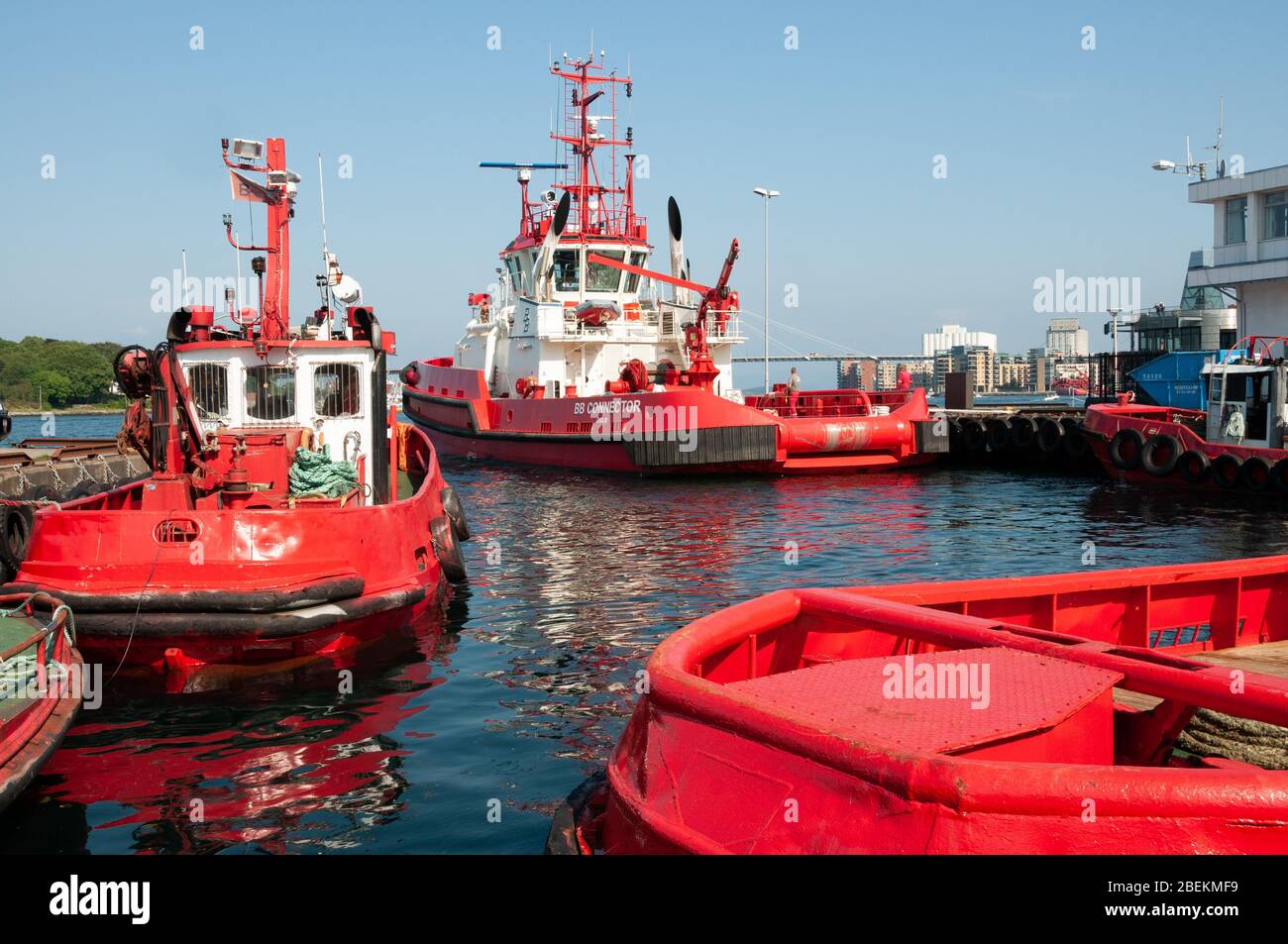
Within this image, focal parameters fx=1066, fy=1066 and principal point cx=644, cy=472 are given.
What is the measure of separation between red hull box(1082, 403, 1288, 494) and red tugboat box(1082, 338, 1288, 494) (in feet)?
0.06

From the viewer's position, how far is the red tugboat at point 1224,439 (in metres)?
20.7

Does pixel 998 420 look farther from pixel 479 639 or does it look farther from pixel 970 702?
pixel 970 702

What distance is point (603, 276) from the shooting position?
1243 inches

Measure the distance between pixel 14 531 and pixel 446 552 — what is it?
413cm

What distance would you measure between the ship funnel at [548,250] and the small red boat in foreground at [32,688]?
23.2 metres

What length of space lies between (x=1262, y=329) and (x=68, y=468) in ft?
105

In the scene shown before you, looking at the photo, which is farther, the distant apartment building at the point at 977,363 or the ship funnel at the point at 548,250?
the distant apartment building at the point at 977,363

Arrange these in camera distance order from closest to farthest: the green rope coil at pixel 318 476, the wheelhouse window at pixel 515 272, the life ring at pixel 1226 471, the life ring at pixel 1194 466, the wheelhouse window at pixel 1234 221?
the green rope coil at pixel 318 476 → the life ring at pixel 1226 471 → the life ring at pixel 1194 466 → the wheelhouse window at pixel 1234 221 → the wheelhouse window at pixel 515 272

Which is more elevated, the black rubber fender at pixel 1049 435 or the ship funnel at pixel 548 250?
the ship funnel at pixel 548 250

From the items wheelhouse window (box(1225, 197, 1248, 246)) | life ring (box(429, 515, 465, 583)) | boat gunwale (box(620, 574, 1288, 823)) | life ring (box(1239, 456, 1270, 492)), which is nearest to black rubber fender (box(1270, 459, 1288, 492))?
life ring (box(1239, 456, 1270, 492))

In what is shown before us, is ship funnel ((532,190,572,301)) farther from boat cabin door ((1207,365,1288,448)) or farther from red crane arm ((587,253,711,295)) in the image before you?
boat cabin door ((1207,365,1288,448))

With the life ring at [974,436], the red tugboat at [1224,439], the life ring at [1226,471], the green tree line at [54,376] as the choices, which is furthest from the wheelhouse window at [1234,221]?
the green tree line at [54,376]

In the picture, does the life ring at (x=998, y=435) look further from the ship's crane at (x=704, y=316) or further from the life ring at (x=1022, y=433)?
the ship's crane at (x=704, y=316)
